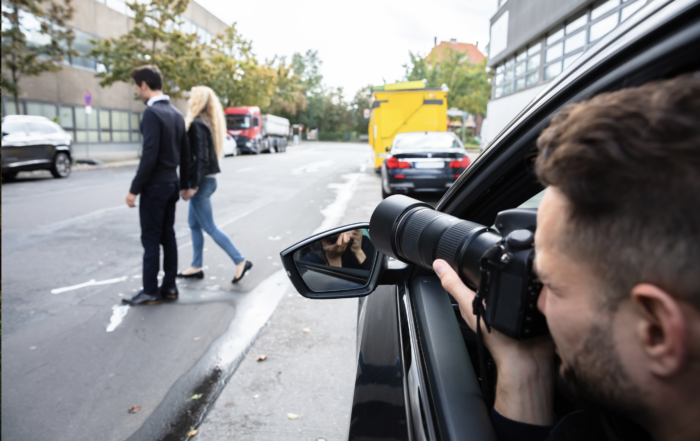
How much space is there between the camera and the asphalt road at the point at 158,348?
2672 mm

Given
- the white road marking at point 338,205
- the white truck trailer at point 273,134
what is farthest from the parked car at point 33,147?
the white truck trailer at point 273,134

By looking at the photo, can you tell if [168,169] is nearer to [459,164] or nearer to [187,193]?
[187,193]

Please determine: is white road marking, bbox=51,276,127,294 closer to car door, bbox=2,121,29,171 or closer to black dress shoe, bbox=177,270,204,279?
black dress shoe, bbox=177,270,204,279

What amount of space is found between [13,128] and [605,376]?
16129mm

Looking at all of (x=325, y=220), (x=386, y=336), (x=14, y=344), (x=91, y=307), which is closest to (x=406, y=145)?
(x=325, y=220)

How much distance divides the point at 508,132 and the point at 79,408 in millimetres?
2791

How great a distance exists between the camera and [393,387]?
1264mm

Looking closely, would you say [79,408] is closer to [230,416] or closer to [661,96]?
[230,416]

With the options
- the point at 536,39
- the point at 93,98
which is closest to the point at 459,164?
the point at 536,39

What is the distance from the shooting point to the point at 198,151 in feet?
15.0

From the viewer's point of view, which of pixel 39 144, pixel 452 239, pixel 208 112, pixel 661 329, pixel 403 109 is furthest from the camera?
pixel 403 109

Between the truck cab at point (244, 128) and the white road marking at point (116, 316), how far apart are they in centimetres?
2997

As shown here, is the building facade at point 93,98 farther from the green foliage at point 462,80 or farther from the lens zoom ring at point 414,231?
the lens zoom ring at point 414,231

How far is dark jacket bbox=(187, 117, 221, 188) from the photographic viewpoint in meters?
4.57
